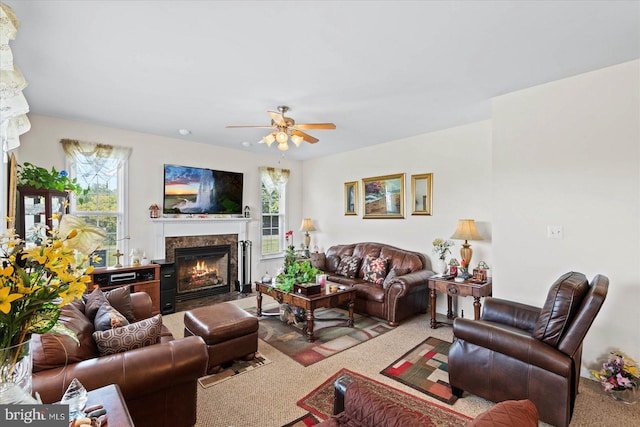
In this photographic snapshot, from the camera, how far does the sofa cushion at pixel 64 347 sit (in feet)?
5.02

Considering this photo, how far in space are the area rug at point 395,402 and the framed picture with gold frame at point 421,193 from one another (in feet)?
9.20

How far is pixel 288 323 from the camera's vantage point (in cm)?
390

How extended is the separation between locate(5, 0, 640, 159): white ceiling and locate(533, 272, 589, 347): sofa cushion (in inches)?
69.6

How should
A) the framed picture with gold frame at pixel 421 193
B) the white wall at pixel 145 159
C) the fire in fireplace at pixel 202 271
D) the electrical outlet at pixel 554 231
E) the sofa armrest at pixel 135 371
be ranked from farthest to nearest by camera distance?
the fire in fireplace at pixel 202 271
the framed picture with gold frame at pixel 421 193
the white wall at pixel 145 159
the electrical outlet at pixel 554 231
the sofa armrest at pixel 135 371

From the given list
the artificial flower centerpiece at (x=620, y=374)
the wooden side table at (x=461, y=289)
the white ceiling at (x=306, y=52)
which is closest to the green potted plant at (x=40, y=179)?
the white ceiling at (x=306, y=52)

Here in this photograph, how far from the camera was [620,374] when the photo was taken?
2309mm

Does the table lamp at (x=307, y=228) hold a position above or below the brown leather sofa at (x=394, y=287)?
above

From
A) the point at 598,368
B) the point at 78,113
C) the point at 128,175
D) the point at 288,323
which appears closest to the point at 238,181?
the point at 128,175

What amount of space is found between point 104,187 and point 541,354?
5.37 metres

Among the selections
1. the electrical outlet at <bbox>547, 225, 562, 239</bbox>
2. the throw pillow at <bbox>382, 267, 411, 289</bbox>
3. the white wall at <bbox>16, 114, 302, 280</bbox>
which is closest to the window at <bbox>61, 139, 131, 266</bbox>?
the white wall at <bbox>16, 114, 302, 280</bbox>

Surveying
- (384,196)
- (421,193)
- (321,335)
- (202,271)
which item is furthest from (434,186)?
→ (202,271)

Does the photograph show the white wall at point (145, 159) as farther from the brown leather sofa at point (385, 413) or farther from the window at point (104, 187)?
the brown leather sofa at point (385, 413)

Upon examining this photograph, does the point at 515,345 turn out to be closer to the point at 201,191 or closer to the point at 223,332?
the point at 223,332

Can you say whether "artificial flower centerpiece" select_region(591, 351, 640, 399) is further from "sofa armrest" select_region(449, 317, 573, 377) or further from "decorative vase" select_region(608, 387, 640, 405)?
"sofa armrest" select_region(449, 317, 573, 377)
